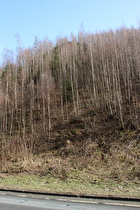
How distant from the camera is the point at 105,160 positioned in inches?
422

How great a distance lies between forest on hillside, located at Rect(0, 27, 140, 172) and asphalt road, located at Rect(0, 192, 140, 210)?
7.17 m

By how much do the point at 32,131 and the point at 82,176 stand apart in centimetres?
1050

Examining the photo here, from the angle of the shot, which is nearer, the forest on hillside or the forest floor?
the forest floor

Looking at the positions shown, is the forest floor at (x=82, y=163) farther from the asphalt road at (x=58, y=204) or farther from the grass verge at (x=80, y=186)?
the asphalt road at (x=58, y=204)

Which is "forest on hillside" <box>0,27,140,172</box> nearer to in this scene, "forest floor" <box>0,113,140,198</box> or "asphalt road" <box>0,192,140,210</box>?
"forest floor" <box>0,113,140,198</box>

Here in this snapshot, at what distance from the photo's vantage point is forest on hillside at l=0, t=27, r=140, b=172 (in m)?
16.4

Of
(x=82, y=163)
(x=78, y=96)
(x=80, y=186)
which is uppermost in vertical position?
(x=78, y=96)

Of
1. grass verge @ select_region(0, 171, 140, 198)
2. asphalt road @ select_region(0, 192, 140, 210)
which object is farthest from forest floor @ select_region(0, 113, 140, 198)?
asphalt road @ select_region(0, 192, 140, 210)

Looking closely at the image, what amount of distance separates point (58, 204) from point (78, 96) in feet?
60.8

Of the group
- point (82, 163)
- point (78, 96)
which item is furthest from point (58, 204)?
point (78, 96)

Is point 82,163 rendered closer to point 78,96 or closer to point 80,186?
point 80,186

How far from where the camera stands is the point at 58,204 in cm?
498

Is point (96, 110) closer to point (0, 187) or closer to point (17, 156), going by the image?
point (17, 156)

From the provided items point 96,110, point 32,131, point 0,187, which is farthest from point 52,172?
point 96,110
